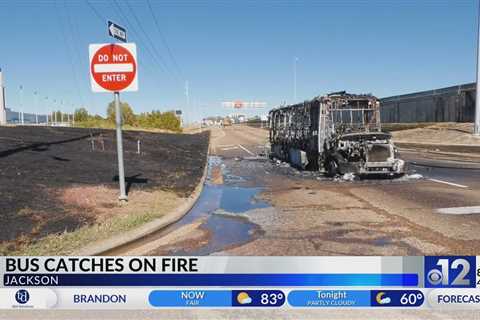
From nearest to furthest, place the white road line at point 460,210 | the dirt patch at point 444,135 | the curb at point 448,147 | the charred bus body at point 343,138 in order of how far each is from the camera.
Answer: the white road line at point 460,210 < the charred bus body at point 343,138 < the curb at point 448,147 < the dirt patch at point 444,135

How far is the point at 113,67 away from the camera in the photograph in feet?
25.2

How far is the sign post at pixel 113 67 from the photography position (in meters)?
7.60

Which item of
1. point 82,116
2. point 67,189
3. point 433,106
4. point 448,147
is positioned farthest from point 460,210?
point 82,116

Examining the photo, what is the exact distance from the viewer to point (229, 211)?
8.55 metres

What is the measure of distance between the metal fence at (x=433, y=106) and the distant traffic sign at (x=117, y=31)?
3208 cm

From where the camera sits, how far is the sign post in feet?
24.9

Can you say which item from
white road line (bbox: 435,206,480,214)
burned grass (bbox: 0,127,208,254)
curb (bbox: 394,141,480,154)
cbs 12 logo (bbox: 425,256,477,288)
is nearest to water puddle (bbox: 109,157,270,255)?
burned grass (bbox: 0,127,208,254)

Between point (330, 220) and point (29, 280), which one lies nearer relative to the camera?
point (29, 280)

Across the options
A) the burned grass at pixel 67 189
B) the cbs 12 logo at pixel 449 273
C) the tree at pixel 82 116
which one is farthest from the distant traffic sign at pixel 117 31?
the tree at pixel 82 116

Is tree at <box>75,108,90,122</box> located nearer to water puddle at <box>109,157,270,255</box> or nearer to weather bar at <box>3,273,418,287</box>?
water puddle at <box>109,157,270,255</box>

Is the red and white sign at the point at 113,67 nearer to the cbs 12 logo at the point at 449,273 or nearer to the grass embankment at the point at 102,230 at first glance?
the grass embankment at the point at 102,230

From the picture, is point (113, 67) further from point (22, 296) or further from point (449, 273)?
point (449, 273)

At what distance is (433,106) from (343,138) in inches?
1226

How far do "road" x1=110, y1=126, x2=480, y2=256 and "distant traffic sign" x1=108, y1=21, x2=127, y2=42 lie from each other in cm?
386
